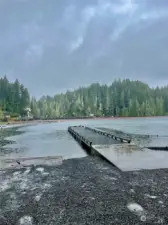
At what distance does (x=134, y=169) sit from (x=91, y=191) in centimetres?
309

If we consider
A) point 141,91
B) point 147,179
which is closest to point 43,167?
point 147,179

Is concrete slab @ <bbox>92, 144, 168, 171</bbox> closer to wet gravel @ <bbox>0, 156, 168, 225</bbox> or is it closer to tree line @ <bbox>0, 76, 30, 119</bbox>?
wet gravel @ <bbox>0, 156, 168, 225</bbox>

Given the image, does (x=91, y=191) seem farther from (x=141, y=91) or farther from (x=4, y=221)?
(x=141, y=91)

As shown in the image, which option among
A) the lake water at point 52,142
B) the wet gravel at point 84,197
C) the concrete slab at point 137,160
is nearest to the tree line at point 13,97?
the lake water at point 52,142

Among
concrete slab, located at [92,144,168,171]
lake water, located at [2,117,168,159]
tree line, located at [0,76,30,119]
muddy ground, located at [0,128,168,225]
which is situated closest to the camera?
muddy ground, located at [0,128,168,225]

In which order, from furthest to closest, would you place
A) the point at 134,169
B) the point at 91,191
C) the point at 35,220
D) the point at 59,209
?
the point at 134,169 < the point at 91,191 < the point at 59,209 < the point at 35,220

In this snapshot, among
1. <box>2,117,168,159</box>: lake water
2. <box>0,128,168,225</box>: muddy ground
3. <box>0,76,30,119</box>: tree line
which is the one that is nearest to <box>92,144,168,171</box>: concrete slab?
<box>0,128,168,225</box>: muddy ground

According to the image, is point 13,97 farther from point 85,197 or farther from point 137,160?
point 85,197

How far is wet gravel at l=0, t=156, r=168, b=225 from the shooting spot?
19.9ft

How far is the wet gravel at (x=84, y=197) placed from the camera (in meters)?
6.05

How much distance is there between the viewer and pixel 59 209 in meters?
6.64

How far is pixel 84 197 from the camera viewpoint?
7.36 metres

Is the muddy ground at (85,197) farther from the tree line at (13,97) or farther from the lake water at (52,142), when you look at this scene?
the tree line at (13,97)

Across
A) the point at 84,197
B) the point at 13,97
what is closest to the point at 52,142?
the point at 84,197
